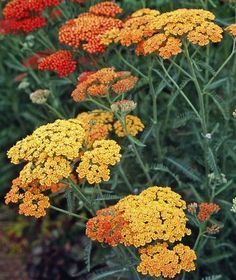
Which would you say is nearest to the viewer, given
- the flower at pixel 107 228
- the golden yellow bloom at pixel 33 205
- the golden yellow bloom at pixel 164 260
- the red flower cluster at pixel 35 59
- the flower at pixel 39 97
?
the golden yellow bloom at pixel 164 260

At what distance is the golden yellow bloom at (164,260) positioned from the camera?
9.88 feet

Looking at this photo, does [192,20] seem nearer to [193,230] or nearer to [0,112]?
[193,230]

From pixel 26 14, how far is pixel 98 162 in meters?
1.61

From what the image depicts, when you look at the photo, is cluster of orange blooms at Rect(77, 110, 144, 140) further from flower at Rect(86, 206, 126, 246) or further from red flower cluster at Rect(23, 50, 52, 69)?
red flower cluster at Rect(23, 50, 52, 69)

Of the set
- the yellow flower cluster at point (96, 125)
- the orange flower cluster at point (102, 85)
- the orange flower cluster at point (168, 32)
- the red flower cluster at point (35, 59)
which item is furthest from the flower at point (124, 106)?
the red flower cluster at point (35, 59)

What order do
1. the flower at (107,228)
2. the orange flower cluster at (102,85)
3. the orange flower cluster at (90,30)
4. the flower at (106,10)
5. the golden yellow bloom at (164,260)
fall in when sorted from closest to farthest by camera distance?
the golden yellow bloom at (164,260)
the flower at (107,228)
the orange flower cluster at (102,85)
the orange flower cluster at (90,30)
the flower at (106,10)

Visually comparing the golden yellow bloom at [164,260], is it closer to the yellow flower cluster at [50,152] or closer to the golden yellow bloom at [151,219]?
the golden yellow bloom at [151,219]

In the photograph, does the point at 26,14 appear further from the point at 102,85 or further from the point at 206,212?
the point at 206,212

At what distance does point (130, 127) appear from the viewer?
12.8 feet

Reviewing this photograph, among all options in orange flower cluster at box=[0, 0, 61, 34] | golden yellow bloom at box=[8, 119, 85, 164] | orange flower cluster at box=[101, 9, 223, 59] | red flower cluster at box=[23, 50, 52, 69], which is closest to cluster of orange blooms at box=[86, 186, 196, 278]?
golden yellow bloom at box=[8, 119, 85, 164]

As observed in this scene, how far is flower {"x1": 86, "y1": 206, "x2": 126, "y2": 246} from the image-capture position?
Answer: 10.3 ft

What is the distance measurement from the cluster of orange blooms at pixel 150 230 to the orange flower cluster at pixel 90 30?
122 cm

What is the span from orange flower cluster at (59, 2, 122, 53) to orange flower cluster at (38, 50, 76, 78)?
0.33ft

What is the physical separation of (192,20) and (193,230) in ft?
5.26
